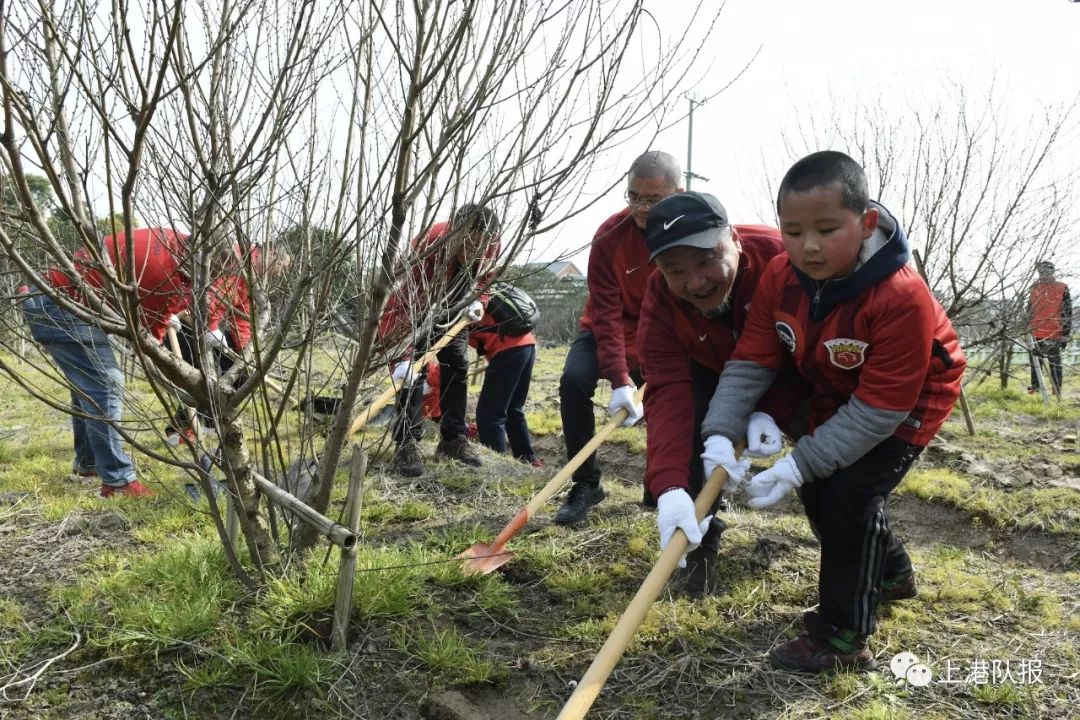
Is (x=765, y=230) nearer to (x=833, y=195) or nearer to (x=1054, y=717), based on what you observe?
(x=833, y=195)

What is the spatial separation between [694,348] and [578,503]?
1.26 metres

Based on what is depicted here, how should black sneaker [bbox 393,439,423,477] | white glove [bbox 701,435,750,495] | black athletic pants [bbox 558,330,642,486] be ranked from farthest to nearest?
black sneaker [bbox 393,439,423,477]
black athletic pants [bbox 558,330,642,486]
white glove [bbox 701,435,750,495]

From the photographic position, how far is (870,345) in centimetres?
234

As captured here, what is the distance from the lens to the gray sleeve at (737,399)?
8.86ft

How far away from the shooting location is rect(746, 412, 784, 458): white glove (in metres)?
A: 2.73

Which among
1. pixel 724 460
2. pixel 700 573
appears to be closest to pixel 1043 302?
pixel 700 573

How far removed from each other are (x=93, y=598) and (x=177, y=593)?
42cm

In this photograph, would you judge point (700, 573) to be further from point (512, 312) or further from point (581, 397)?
point (512, 312)

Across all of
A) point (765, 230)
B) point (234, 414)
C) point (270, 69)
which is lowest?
point (234, 414)

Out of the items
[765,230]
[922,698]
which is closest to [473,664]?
[922,698]

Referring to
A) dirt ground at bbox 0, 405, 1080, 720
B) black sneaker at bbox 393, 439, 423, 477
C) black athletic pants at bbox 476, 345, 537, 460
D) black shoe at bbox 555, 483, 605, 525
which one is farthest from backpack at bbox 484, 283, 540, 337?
dirt ground at bbox 0, 405, 1080, 720

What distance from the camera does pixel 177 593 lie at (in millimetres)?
2762

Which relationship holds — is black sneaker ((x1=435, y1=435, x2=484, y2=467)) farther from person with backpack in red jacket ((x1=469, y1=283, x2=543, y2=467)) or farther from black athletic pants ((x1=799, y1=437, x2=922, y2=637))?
black athletic pants ((x1=799, y1=437, x2=922, y2=637))

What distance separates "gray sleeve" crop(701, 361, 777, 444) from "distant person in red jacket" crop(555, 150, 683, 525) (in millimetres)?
964
